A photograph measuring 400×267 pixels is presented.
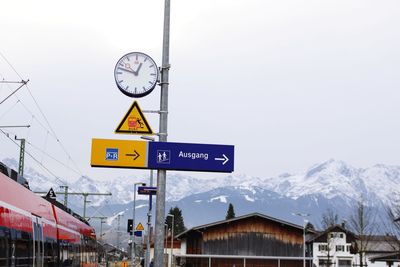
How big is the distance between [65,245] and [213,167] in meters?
10.3

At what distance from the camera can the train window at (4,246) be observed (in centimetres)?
1047

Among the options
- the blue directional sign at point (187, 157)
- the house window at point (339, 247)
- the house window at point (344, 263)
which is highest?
the blue directional sign at point (187, 157)

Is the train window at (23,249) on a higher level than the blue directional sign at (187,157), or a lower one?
lower

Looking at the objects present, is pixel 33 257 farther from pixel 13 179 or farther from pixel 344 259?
pixel 344 259

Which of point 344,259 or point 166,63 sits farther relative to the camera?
point 344,259

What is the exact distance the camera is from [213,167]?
37.6 ft

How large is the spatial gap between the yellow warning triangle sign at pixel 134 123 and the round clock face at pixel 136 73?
1.34 ft

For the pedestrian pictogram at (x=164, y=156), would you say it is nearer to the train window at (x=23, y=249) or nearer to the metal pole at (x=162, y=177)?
the metal pole at (x=162, y=177)

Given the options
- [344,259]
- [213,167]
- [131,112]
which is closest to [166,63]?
[131,112]

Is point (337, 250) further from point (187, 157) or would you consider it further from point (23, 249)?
point (187, 157)

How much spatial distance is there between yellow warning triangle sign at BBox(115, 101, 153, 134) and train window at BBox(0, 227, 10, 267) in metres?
2.57

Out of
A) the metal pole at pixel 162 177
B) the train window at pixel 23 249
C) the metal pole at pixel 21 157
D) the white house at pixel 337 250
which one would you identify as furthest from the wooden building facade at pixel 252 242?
the metal pole at pixel 162 177

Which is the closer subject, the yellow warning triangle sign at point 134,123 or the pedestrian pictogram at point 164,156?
the pedestrian pictogram at point 164,156

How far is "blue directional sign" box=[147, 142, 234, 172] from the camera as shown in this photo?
11.4m
